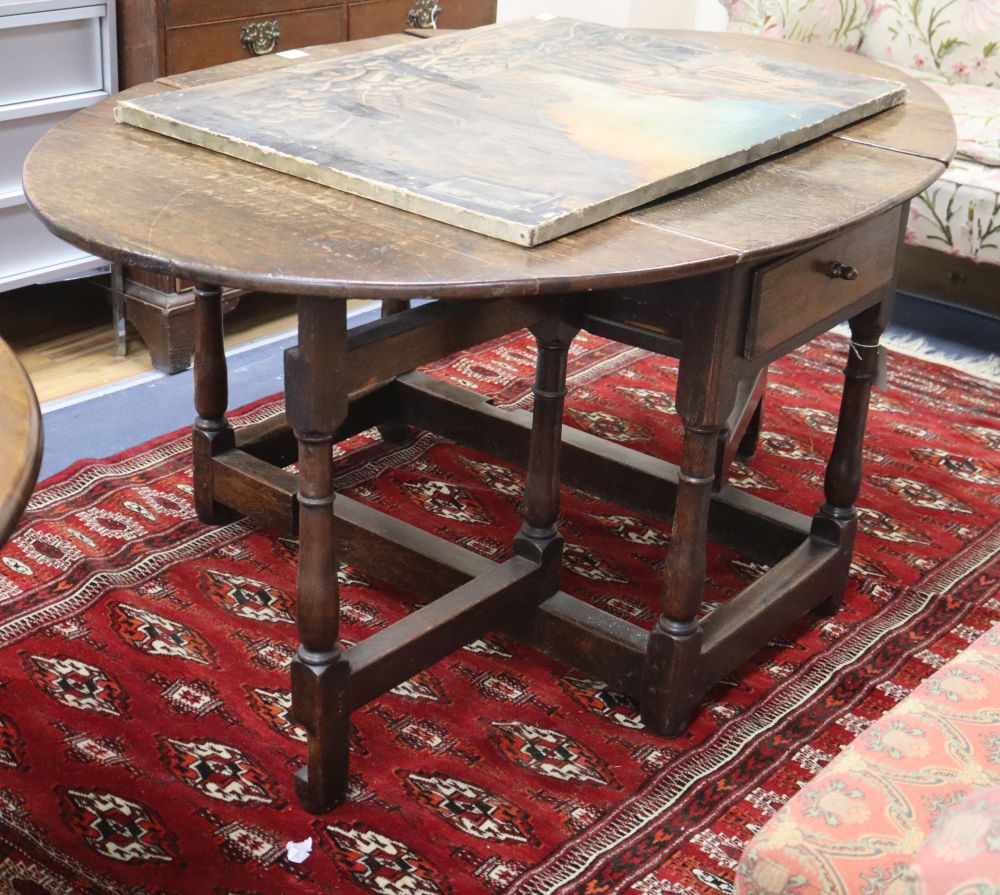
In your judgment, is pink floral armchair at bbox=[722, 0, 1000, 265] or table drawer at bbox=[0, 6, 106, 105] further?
pink floral armchair at bbox=[722, 0, 1000, 265]

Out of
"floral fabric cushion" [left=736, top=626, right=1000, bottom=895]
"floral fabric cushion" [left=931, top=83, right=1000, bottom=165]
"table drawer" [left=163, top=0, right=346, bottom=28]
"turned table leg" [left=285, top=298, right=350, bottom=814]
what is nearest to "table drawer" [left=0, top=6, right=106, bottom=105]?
"table drawer" [left=163, top=0, right=346, bottom=28]

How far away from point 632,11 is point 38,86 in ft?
7.14

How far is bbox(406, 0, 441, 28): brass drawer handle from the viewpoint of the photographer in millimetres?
3373

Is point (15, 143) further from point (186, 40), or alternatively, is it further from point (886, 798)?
point (886, 798)

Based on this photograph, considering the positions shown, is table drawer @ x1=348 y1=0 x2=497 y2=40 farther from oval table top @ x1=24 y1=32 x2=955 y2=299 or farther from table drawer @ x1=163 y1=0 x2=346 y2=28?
oval table top @ x1=24 y1=32 x2=955 y2=299

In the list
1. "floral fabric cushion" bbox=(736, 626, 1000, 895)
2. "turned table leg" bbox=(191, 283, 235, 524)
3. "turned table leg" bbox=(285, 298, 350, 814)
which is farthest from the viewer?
"turned table leg" bbox=(191, 283, 235, 524)

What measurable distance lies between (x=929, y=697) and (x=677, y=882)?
54 cm

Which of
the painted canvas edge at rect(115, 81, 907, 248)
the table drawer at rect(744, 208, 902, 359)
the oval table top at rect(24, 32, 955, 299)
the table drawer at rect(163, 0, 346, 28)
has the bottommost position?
the table drawer at rect(744, 208, 902, 359)

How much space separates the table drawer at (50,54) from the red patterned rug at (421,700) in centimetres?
77

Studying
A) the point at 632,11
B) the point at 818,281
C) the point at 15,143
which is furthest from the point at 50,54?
the point at 632,11

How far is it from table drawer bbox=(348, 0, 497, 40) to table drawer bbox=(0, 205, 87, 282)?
2.89ft

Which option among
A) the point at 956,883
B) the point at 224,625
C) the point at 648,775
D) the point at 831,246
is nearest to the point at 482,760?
the point at 648,775

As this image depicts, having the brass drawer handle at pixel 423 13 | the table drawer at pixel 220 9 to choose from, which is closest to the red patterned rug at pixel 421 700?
the table drawer at pixel 220 9

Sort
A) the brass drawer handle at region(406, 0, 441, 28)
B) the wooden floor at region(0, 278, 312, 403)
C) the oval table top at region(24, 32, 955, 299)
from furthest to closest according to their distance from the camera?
the brass drawer handle at region(406, 0, 441, 28), the wooden floor at region(0, 278, 312, 403), the oval table top at region(24, 32, 955, 299)
